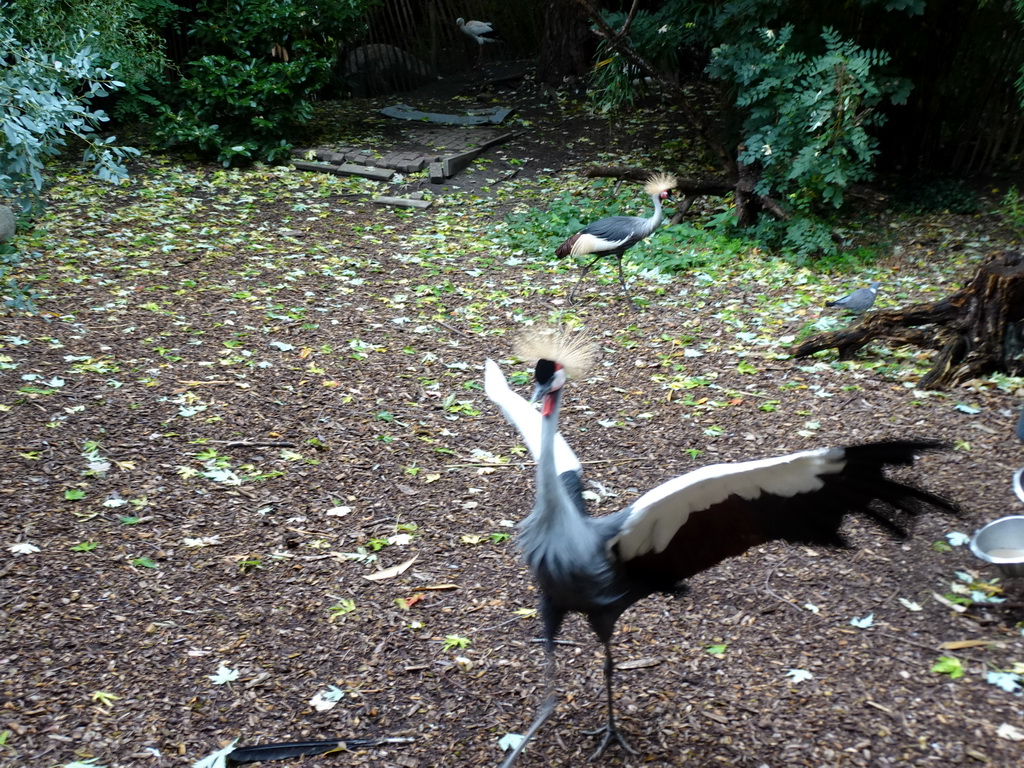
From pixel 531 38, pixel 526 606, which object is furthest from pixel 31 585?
pixel 531 38

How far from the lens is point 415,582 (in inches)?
141

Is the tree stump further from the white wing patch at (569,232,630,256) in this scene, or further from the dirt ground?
the white wing patch at (569,232,630,256)

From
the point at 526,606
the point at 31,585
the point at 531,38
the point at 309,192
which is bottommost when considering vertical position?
the point at 526,606

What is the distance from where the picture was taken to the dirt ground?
286cm

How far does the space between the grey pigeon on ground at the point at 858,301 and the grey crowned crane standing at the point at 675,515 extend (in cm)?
392

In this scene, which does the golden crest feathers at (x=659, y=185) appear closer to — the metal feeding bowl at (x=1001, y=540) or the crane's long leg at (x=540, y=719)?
the metal feeding bowl at (x=1001, y=540)

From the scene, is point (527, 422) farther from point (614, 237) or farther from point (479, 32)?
point (479, 32)

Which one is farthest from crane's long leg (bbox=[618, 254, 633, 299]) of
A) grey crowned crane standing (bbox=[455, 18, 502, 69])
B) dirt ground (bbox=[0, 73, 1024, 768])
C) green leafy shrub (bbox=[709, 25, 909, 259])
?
grey crowned crane standing (bbox=[455, 18, 502, 69])

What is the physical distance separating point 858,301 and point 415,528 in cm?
407

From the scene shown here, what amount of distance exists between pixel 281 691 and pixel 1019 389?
4.63 metres

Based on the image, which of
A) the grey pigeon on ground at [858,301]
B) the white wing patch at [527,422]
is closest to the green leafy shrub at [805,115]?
the grey pigeon on ground at [858,301]

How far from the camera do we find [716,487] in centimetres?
237

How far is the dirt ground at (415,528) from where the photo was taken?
2863 millimetres

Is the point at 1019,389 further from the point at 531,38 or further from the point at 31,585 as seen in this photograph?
the point at 531,38
